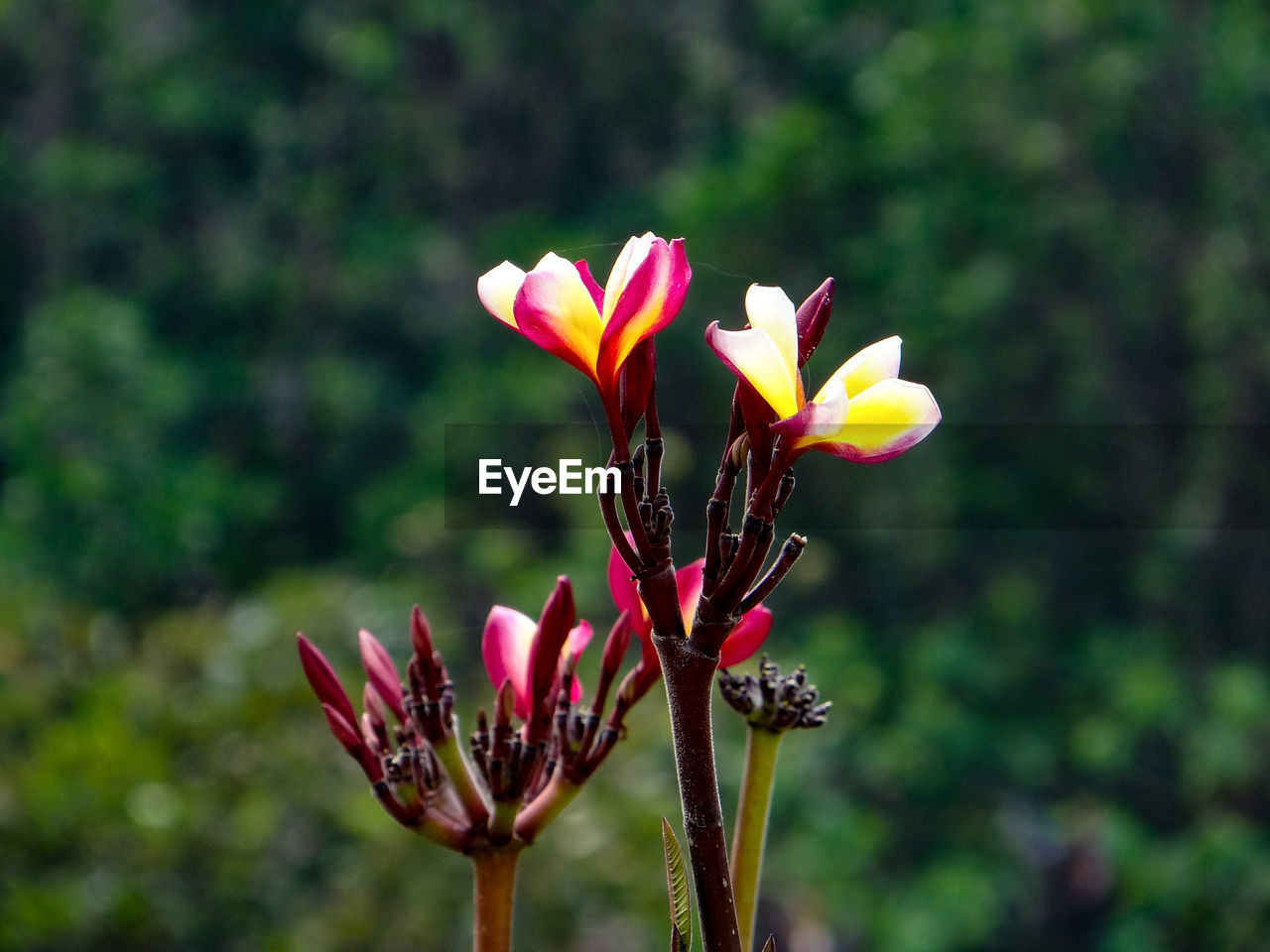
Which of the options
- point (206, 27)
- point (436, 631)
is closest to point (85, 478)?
point (436, 631)

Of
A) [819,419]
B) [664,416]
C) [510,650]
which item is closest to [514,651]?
[510,650]

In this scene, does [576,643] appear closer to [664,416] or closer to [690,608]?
[690,608]

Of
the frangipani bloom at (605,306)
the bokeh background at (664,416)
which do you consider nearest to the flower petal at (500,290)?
the frangipani bloom at (605,306)

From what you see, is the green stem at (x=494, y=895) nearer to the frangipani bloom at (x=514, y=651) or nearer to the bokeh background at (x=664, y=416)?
the frangipani bloom at (x=514, y=651)

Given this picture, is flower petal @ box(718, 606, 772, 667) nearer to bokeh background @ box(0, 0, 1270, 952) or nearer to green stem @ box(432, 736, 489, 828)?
green stem @ box(432, 736, 489, 828)

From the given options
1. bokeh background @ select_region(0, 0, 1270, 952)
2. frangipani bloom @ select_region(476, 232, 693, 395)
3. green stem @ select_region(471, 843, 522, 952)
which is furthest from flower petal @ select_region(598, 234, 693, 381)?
bokeh background @ select_region(0, 0, 1270, 952)

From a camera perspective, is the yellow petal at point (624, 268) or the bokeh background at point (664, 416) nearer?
the yellow petal at point (624, 268)
